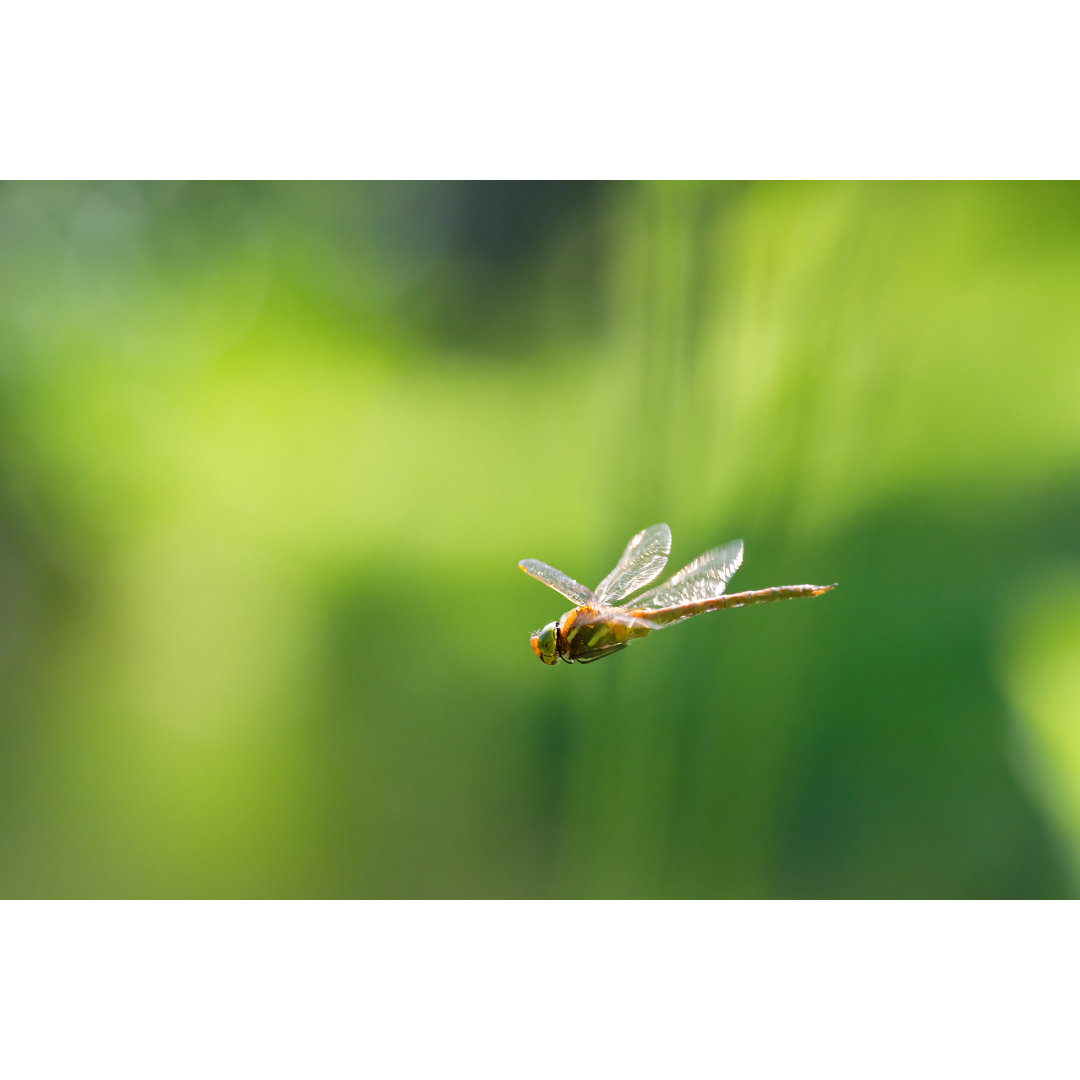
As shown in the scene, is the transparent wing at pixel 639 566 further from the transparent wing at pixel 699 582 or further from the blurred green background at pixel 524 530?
the blurred green background at pixel 524 530

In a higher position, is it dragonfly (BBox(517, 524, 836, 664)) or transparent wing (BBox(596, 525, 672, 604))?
transparent wing (BBox(596, 525, 672, 604))

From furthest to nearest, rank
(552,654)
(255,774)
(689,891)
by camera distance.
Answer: (255,774) → (689,891) → (552,654)

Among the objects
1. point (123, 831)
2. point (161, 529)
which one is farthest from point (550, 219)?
point (123, 831)

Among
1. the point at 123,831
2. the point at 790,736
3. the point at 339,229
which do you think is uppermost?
the point at 339,229

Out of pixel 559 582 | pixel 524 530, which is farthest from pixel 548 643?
pixel 524 530

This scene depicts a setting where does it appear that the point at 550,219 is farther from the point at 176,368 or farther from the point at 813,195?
the point at 176,368

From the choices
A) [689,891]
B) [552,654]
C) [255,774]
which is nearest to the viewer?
[552,654]

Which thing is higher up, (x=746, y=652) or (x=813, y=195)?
(x=813, y=195)

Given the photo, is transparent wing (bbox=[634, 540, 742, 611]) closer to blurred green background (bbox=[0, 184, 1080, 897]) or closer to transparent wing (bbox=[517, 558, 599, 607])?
transparent wing (bbox=[517, 558, 599, 607])

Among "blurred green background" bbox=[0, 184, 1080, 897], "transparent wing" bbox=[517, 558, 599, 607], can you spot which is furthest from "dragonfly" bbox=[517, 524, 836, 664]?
"blurred green background" bbox=[0, 184, 1080, 897]
